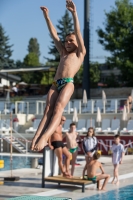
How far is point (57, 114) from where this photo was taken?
6.40m

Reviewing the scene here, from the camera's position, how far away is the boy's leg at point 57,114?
20.3ft

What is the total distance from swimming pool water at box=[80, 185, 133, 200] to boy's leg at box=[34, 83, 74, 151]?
5249mm

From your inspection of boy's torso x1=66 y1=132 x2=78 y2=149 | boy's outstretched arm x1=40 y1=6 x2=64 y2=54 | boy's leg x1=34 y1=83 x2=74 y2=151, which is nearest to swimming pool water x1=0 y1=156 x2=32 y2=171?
boy's torso x1=66 y1=132 x2=78 y2=149

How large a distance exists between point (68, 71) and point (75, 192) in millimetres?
5952

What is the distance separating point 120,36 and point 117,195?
26512mm

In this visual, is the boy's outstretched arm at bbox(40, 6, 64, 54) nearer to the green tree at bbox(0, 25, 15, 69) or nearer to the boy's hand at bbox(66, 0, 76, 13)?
the boy's hand at bbox(66, 0, 76, 13)

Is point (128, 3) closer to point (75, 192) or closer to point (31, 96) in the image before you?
point (31, 96)

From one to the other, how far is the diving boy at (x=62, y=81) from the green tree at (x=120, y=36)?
29.7 m

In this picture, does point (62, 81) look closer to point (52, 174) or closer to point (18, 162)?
point (52, 174)

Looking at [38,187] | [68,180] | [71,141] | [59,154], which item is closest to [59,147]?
[59,154]

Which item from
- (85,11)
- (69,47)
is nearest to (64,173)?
(69,47)

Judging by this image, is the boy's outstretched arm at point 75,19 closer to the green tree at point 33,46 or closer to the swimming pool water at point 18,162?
the swimming pool water at point 18,162

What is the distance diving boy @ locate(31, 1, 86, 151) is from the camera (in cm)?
636

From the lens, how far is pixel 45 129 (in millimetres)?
6422
